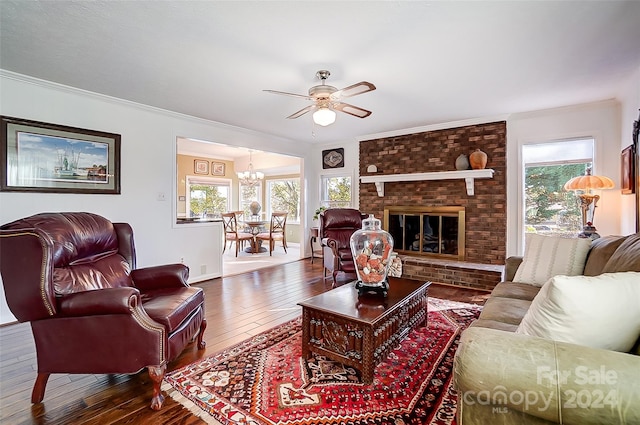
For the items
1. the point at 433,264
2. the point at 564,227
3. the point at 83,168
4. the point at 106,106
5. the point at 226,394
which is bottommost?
the point at 226,394

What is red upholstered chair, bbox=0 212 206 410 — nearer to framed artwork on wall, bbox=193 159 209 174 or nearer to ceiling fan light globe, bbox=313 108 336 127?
ceiling fan light globe, bbox=313 108 336 127

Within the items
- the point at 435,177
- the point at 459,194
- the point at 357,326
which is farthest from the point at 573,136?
the point at 357,326

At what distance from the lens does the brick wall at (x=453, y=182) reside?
4.35 meters

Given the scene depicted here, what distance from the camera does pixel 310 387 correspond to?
6.01 ft

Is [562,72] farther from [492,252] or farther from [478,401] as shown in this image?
[478,401]

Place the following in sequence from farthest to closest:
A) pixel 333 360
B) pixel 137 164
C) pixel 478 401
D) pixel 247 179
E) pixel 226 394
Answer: pixel 247 179
pixel 137 164
pixel 333 360
pixel 226 394
pixel 478 401

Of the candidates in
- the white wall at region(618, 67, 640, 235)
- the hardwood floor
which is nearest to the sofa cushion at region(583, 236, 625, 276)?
the white wall at region(618, 67, 640, 235)

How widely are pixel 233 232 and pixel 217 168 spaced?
2.28 m

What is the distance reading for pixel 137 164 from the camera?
150 inches

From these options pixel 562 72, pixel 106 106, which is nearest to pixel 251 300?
pixel 106 106

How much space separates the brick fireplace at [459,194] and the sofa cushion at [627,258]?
224cm

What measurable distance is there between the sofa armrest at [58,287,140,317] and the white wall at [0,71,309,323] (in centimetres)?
209

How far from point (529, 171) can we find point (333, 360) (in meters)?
3.97

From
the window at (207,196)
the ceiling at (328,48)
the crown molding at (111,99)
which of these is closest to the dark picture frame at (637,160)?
the ceiling at (328,48)
